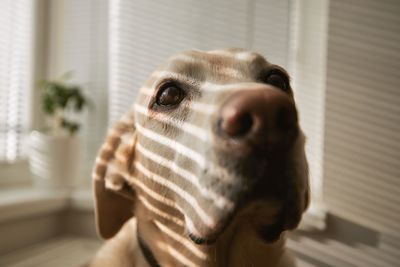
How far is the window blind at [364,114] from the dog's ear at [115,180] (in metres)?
0.87

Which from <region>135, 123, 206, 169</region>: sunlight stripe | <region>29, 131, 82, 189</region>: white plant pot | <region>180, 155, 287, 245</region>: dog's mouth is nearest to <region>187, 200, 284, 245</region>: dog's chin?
<region>180, 155, 287, 245</region>: dog's mouth

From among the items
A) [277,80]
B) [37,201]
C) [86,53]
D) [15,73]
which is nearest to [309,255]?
[277,80]

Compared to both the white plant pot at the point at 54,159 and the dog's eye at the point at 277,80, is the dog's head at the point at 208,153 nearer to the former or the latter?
the dog's eye at the point at 277,80

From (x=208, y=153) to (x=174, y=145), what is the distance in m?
0.23

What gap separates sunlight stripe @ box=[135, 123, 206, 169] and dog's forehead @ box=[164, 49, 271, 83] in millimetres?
186

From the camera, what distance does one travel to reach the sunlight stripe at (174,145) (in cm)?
80

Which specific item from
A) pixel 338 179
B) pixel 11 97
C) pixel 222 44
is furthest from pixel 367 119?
pixel 11 97

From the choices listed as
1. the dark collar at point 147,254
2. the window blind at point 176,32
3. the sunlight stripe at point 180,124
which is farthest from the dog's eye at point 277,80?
the window blind at point 176,32

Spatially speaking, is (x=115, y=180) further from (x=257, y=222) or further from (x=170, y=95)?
(x=257, y=222)

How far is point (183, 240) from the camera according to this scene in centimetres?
102

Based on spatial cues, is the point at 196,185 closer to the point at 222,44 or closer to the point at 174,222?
the point at 174,222

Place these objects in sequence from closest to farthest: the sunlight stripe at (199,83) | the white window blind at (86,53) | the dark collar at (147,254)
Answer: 1. the sunlight stripe at (199,83)
2. the dark collar at (147,254)
3. the white window blind at (86,53)

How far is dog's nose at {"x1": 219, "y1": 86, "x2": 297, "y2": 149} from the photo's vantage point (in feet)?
2.11

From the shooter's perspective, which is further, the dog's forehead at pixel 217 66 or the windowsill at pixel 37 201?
the windowsill at pixel 37 201
